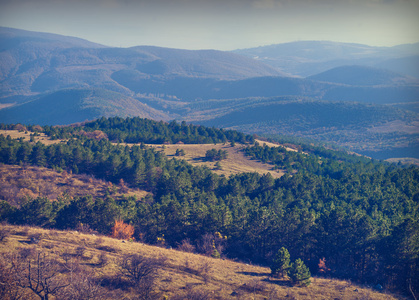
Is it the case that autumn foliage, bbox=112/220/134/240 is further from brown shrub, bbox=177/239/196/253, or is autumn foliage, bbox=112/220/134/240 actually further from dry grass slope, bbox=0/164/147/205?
dry grass slope, bbox=0/164/147/205

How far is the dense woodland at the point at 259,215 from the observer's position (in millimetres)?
31234

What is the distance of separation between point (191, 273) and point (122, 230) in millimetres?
13561

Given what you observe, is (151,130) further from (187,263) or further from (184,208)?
(187,263)

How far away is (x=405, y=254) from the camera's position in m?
29.0

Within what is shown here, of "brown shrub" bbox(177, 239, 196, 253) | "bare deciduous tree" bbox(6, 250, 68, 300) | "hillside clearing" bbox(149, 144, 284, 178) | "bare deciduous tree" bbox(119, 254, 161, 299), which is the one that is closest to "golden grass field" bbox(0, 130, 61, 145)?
"hillside clearing" bbox(149, 144, 284, 178)

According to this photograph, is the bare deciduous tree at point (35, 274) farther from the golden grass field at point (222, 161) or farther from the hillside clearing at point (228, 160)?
the hillside clearing at point (228, 160)

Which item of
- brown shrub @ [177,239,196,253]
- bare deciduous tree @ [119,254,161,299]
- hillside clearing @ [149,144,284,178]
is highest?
bare deciduous tree @ [119,254,161,299]

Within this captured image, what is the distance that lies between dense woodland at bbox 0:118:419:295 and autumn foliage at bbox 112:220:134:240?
3.75ft

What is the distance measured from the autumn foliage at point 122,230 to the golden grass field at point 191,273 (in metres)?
5.99

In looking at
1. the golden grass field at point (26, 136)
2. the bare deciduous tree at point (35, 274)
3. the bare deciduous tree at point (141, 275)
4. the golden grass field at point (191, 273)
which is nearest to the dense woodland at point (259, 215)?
the golden grass field at point (191, 273)

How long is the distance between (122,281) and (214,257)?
11034mm

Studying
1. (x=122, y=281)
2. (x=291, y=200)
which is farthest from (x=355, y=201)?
(x=122, y=281)

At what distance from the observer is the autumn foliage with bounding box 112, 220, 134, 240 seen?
33031 mm

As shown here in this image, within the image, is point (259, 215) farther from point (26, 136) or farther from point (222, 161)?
point (26, 136)
